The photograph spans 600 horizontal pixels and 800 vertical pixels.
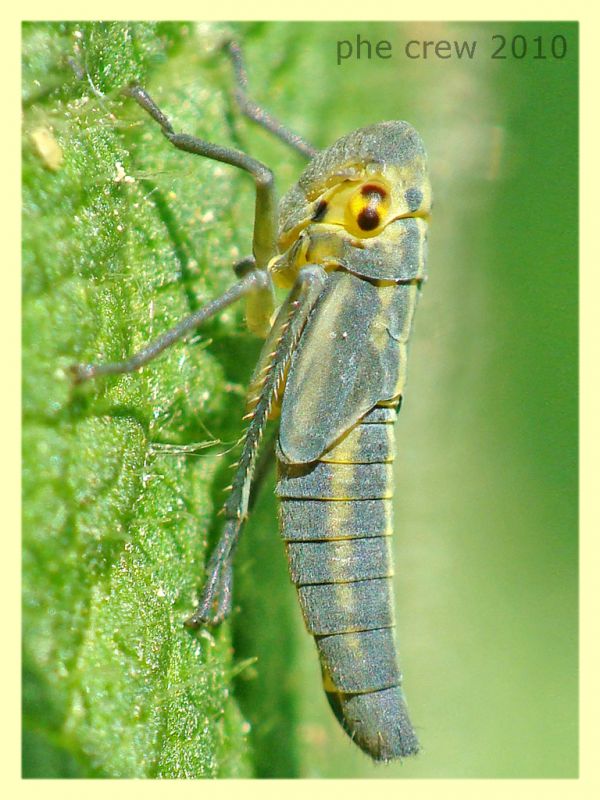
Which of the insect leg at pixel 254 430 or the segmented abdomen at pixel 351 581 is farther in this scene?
the insect leg at pixel 254 430

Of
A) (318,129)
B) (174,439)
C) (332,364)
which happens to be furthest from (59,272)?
(318,129)

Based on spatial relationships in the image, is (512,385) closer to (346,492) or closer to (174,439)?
(346,492)

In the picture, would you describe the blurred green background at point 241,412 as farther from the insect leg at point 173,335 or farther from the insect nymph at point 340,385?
the insect nymph at point 340,385

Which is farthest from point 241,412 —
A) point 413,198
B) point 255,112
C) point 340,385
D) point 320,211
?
point 255,112

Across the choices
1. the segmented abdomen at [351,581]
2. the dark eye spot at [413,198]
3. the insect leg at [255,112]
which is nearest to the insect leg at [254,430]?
the segmented abdomen at [351,581]

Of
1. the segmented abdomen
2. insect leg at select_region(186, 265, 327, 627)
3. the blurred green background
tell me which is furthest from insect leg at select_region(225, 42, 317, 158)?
the segmented abdomen

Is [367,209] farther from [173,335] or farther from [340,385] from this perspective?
[173,335]
